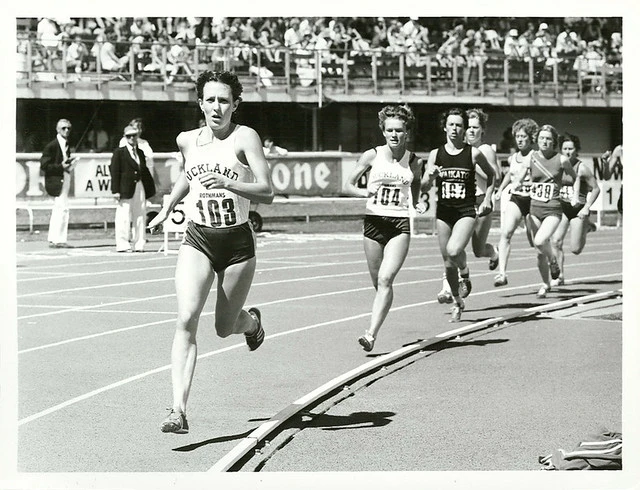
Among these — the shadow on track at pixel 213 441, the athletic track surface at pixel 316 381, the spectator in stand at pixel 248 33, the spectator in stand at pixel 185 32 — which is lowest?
the shadow on track at pixel 213 441

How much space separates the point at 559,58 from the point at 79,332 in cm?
1342

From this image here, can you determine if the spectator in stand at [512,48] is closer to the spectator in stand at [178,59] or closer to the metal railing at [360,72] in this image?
the metal railing at [360,72]

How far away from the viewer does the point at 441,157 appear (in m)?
12.6

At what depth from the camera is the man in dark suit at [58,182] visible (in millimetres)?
19766

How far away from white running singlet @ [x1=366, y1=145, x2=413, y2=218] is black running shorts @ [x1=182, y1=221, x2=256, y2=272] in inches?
112

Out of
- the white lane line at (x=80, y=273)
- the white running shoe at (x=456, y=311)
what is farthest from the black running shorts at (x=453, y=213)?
the white lane line at (x=80, y=273)

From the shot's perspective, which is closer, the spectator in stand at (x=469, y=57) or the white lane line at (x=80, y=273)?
the white lane line at (x=80, y=273)

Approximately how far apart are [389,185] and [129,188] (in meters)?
9.32

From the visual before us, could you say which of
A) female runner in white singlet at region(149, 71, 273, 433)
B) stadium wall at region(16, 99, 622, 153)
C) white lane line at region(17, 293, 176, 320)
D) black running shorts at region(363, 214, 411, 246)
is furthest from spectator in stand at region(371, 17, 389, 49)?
female runner in white singlet at region(149, 71, 273, 433)

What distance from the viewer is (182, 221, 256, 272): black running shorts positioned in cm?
789

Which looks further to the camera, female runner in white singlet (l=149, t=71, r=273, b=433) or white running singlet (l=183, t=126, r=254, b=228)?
white running singlet (l=183, t=126, r=254, b=228)

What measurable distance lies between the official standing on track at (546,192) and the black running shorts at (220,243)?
714 cm

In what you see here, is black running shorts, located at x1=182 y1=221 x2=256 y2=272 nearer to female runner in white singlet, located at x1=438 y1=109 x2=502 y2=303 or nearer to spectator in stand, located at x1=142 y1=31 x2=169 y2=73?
female runner in white singlet, located at x1=438 y1=109 x2=502 y2=303
